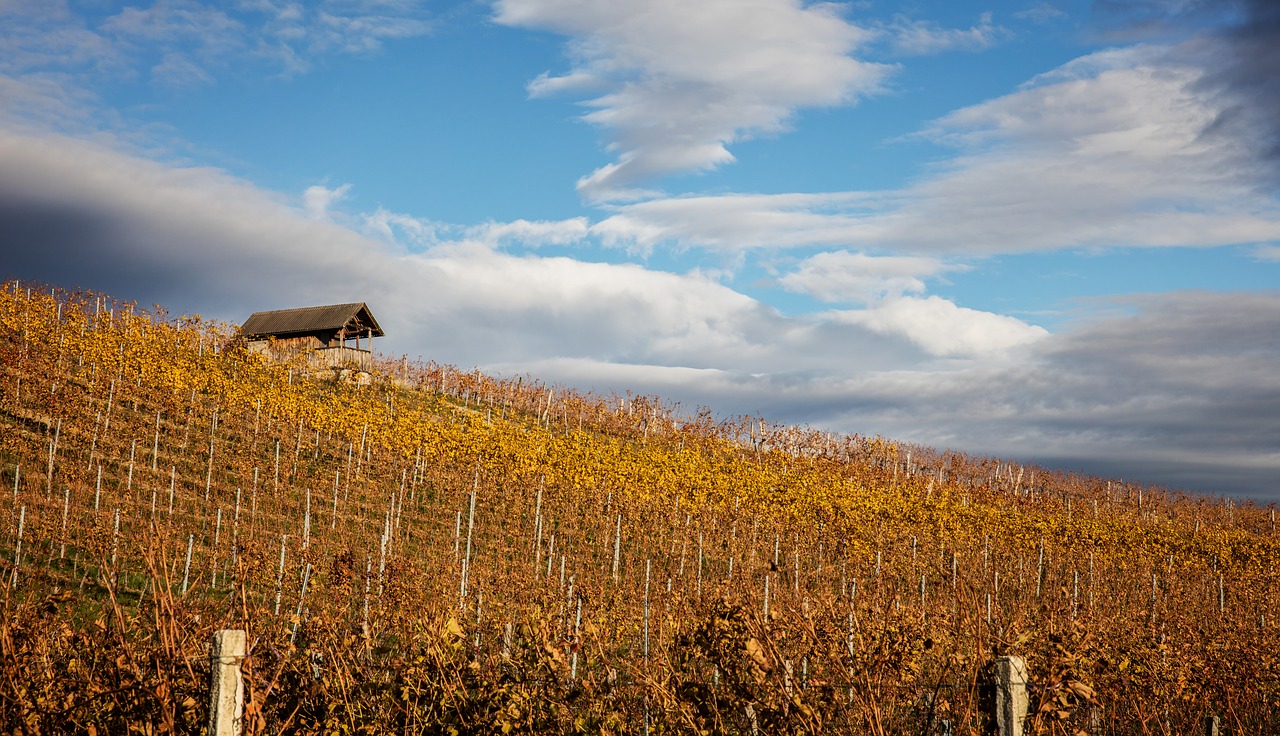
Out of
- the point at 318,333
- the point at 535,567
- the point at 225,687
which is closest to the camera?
the point at 225,687

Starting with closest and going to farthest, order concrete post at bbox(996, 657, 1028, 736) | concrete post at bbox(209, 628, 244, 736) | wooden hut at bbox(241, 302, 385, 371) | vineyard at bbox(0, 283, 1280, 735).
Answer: concrete post at bbox(996, 657, 1028, 736), concrete post at bbox(209, 628, 244, 736), vineyard at bbox(0, 283, 1280, 735), wooden hut at bbox(241, 302, 385, 371)

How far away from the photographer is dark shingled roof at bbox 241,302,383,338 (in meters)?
40.7

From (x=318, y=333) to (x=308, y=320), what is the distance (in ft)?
4.46

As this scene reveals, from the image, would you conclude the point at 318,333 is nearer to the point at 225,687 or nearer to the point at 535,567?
the point at 535,567

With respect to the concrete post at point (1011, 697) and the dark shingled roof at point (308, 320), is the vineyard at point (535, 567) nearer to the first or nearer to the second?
the concrete post at point (1011, 697)

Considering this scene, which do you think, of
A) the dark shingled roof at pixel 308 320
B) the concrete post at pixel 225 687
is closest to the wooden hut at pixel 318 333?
the dark shingled roof at pixel 308 320

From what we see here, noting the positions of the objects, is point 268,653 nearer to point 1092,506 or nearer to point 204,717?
point 204,717

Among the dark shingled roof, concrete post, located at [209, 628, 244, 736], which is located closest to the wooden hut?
the dark shingled roof

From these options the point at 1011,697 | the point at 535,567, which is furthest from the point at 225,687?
the point at 535,567

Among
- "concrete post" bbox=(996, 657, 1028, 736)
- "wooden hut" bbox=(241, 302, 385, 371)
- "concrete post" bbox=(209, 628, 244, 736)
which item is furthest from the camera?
"wooden hut" bbox=(241, 302, 385, 371)

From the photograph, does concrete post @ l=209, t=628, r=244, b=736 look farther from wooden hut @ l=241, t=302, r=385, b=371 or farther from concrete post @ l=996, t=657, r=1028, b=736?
wooden hut @ l=241, t=302, r=385, b=371

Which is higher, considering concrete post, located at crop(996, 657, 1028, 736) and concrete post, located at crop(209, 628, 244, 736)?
concrete post, located at crop(996, 657, 1028, 736)

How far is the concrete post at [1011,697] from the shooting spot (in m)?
3.92

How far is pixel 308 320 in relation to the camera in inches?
1660
